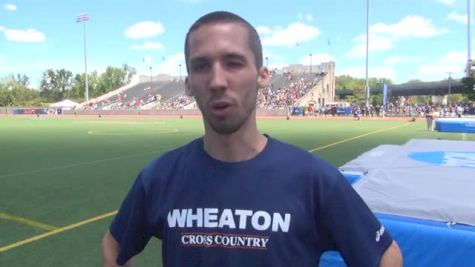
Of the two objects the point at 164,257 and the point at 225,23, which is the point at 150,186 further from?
the point at 225,23

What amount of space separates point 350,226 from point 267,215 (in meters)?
0.28

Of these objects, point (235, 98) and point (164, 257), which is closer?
point (235, 98)

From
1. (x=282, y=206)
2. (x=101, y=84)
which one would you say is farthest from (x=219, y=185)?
(x=101, y=84)

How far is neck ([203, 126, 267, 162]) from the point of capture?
1536mm

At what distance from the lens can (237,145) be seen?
1.54 meters

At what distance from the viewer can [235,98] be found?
1.46 meters

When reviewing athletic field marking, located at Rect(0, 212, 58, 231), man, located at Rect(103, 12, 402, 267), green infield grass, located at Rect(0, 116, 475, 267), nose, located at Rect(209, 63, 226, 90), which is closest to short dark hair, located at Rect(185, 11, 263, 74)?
man, located at Rect(103, 12, 402, 267)

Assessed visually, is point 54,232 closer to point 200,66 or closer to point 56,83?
point 200,66

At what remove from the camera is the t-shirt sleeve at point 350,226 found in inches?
56.9

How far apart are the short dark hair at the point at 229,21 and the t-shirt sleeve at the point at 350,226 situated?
51cm

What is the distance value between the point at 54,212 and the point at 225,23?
581cm

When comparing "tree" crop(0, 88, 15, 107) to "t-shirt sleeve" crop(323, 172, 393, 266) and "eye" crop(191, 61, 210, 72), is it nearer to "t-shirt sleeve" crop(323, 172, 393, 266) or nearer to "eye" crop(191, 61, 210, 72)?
"eye" crop(191, 61, 210, 72)

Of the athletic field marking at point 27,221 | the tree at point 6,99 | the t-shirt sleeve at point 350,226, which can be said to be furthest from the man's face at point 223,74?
the tree at point 6,99

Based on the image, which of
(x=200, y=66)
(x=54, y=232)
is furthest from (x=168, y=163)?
(x=54, y=232)
